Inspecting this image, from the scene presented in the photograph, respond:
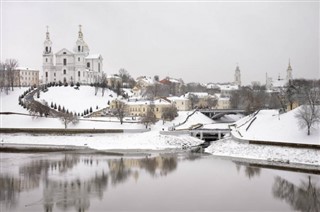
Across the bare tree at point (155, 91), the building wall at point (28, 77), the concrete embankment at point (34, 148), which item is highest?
the building wall at point (28, 77)

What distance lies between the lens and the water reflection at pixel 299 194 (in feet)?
69.1

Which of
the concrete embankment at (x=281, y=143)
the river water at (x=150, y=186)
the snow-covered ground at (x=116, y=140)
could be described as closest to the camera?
the river water at (x=150, y=186)

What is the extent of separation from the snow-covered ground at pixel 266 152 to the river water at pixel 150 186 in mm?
3196

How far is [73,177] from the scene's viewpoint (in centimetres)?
2739

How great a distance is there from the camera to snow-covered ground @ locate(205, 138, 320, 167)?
3316 centimetres

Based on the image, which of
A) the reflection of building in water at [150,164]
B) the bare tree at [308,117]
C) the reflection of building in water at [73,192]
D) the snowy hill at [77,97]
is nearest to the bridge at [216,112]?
the snowy hill at [77,97]

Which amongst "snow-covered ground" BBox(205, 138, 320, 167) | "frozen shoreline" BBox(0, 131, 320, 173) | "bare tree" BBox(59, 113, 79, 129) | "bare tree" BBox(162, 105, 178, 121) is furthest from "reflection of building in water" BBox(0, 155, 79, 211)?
"bare tree" BBox(162, 105, 178, 121)

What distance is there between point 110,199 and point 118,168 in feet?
31.6

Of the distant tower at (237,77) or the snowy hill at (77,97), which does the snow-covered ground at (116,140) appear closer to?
the snowy hill at (77,97)

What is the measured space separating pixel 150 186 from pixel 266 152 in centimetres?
1486

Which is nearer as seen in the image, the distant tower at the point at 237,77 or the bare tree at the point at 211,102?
the bare tree at the point at 211,102

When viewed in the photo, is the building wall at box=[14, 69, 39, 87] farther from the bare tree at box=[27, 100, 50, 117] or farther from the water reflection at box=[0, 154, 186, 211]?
the water reflection at box=[0, 154, 186, 211]

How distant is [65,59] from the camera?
3174 inches

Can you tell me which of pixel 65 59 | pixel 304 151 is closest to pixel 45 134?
pixel 304 151
